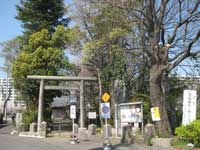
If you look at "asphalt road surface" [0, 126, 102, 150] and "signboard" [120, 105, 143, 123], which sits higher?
"signboard" [120, 105, 143, 123]

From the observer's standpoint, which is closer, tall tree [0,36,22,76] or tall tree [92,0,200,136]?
tall tree [92,0,200,136]

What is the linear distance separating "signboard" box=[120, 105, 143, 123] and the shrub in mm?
9011

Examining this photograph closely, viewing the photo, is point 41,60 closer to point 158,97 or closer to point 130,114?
point 130,114

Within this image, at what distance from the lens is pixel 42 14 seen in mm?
49125

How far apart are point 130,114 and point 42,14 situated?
20.8 metres

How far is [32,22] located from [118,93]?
1541cm

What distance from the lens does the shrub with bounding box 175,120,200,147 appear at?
2195 centimetres

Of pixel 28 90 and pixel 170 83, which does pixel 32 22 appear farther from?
pixel 170 83

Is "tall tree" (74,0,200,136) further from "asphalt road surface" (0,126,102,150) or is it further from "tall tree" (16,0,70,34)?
"tall tree" (16,0,70,34)

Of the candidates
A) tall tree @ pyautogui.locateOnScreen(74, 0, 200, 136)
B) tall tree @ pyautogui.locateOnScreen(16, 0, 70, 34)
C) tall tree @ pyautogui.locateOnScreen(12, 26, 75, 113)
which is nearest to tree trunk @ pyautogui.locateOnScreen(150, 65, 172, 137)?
tall tree @ pyautogui.locateOnScreen(74, 0, 200, 136)

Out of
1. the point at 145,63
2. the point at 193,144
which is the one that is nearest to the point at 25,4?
the point at 145,63

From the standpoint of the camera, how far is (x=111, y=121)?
39.8m

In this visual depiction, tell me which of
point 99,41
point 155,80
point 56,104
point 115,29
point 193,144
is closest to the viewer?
point 193,144

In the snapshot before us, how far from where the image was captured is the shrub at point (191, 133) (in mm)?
21953
